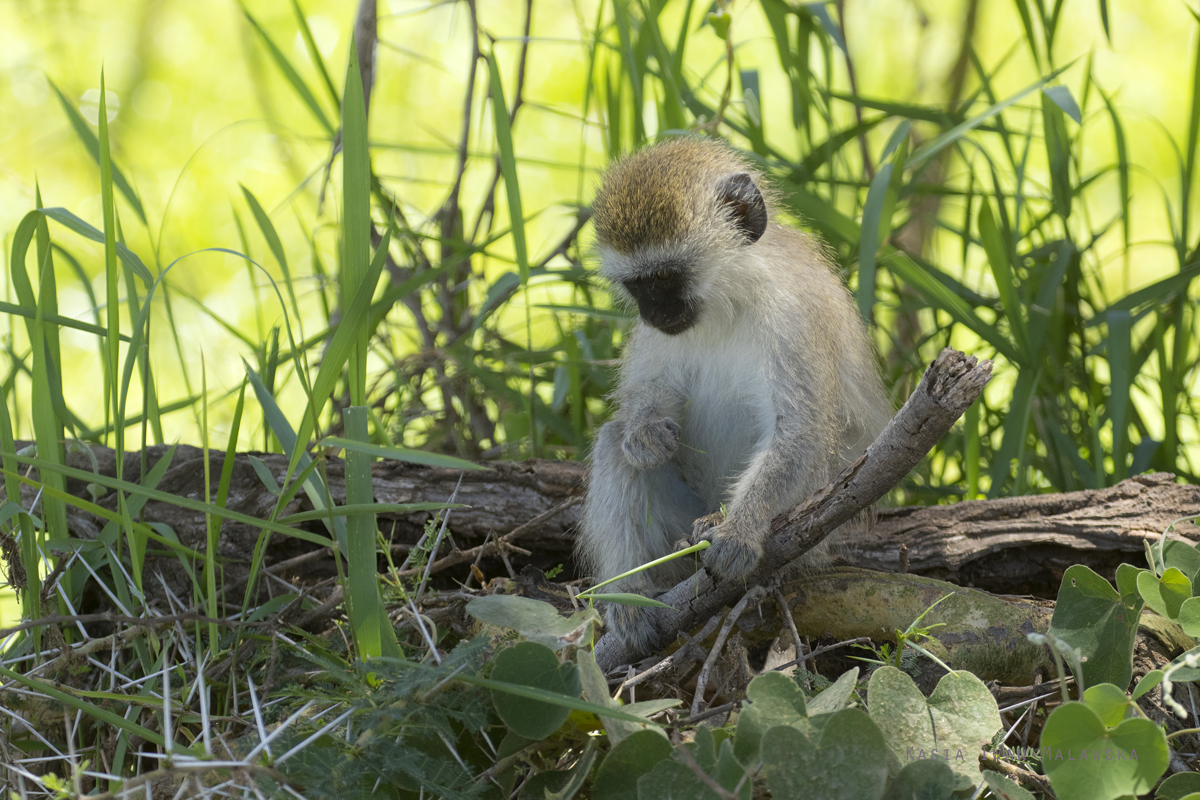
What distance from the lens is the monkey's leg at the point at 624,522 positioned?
2.74 m

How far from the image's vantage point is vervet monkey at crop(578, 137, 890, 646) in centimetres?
265

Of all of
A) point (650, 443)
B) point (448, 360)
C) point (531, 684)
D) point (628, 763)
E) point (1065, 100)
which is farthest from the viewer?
point (448, 360)

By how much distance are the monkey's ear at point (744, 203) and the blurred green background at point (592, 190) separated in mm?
386

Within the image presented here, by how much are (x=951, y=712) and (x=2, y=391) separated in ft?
8.33

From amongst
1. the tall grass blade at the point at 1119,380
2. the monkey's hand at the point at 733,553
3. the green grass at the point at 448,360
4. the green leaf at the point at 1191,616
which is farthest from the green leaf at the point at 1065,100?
the monkey's hand at the point at 733,553

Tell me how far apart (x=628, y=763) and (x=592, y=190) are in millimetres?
2874

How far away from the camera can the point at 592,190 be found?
13.2 ft

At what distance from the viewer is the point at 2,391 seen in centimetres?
245

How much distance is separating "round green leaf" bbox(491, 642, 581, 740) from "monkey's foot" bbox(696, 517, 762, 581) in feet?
2.08

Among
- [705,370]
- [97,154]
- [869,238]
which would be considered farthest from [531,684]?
[97,154]

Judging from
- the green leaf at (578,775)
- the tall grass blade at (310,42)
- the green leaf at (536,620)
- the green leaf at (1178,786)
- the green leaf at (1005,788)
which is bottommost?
the green leaf at (1178,786)

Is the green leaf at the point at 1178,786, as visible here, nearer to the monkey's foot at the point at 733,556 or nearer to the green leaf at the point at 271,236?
the monkey's foot at the point at 733,556

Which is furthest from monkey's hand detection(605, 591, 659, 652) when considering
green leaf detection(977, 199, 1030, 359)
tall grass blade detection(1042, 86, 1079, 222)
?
tall grass blade detection(1042, 86, 1079, 222)

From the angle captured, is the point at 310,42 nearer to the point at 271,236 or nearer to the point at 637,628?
the point at 271,236
